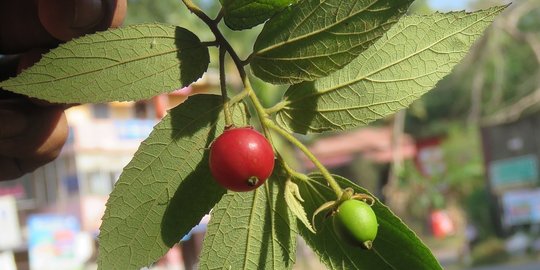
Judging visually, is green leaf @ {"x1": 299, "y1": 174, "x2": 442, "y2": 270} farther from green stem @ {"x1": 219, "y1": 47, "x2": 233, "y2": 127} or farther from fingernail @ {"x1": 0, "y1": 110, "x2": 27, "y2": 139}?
fingernail @ {"x1": 0, "y1": 110, "x2": 27, "y2": 139}

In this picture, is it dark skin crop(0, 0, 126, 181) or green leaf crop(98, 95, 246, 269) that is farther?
dark skin crop(0, 0, 126, 181)

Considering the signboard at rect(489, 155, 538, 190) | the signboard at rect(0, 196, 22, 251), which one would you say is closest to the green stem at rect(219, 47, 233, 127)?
the signboard at rect(0, 196, 22, 251)

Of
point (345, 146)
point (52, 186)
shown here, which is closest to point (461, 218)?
point (345, 146)

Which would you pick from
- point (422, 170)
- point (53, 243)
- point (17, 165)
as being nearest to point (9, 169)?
point (17, 165)

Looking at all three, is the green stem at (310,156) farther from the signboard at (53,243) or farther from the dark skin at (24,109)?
the signboard at (53,243)

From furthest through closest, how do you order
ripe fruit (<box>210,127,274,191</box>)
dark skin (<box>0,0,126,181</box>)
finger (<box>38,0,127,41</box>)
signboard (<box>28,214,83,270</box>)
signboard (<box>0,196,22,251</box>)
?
signboard (<box>28,214,83,270</box>), signboard (<box>0,196,22,251</box>), dark skin (<box>0,0,126,181</box>), finger (<box>38,0,127,41</box>), ripe fruit (<box>210,127,274,191</box>)

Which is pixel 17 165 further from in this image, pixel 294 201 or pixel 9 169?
pixel 294 201
